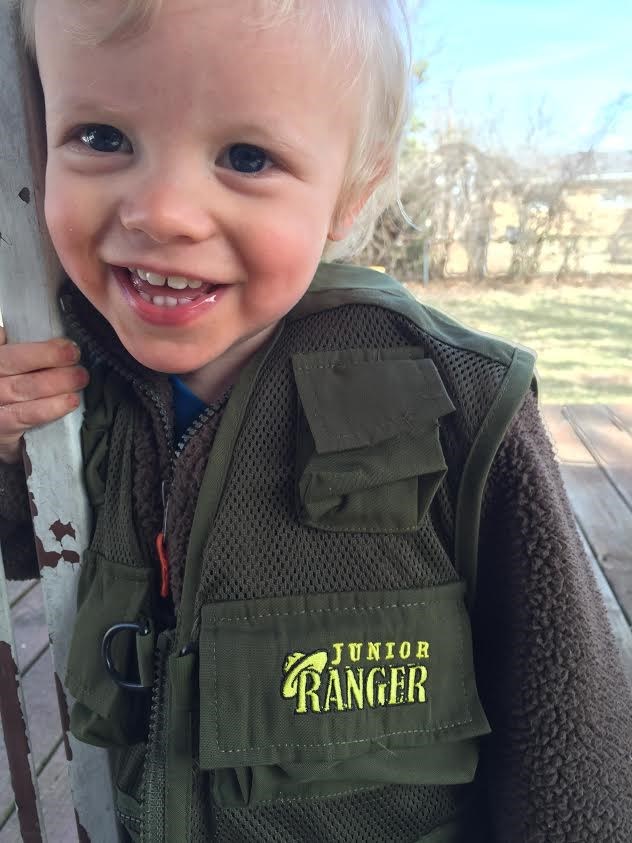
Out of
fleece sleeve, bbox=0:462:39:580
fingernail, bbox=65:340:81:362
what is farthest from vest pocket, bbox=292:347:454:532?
fleece sleeve, bbox=0:462:39:580

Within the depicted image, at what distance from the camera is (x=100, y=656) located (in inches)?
28.7

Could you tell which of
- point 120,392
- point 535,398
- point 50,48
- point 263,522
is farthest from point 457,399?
point 50,48

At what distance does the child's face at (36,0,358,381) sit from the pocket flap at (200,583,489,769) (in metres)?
0.26

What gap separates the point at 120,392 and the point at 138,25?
1.13 ft

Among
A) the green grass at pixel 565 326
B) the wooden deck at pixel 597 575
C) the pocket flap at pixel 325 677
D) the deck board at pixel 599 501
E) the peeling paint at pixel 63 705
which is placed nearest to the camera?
the pocket flap at pixel 325 677

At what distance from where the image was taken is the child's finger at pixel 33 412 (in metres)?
0.70

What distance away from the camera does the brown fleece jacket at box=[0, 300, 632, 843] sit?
0.69 m

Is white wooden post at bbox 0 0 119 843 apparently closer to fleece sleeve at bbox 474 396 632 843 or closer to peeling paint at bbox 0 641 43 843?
peeling paint at bbox 0 641 43 843

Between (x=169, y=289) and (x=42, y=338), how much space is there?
0.16 meters

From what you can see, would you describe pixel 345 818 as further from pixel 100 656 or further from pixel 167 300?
pixel 167 300

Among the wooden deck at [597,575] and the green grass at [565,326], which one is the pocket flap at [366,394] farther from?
the green grass at [565,326]

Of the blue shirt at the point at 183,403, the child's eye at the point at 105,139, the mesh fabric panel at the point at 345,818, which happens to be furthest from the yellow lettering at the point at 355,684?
the child's eye at the point at 105,139

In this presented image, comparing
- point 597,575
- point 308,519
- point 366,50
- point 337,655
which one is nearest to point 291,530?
point 308,519

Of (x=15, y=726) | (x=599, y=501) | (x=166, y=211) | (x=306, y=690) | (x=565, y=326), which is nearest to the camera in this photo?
(x=166, y=211)
